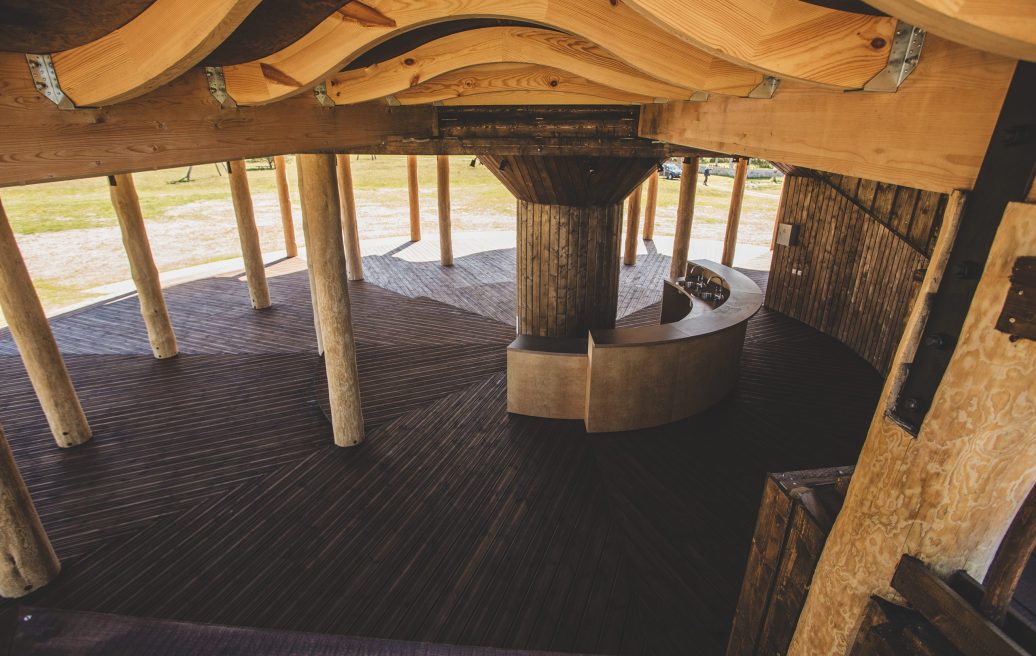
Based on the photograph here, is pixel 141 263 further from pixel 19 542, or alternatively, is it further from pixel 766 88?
pixel 766 88

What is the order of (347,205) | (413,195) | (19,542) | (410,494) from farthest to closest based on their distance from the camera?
1. (413,195)
2. (347,205)
3. (410,494)
4. (19,542)

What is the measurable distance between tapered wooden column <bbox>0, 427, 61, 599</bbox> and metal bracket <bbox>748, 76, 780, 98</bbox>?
5253 millimetres

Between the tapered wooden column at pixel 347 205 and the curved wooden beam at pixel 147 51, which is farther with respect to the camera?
the tapered wooden column at pixel 347 205

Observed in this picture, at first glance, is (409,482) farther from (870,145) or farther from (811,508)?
(870,145)

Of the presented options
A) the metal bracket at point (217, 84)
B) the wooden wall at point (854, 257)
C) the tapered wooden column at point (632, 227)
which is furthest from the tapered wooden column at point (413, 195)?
the metal bracket at point (217, 84)

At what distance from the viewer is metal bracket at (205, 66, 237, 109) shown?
2682 millimetres

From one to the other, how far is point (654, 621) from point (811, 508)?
2283mm

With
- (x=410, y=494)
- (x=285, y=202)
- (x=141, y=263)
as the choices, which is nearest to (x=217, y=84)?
(x=410, y=494)

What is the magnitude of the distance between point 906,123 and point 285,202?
12.6 m

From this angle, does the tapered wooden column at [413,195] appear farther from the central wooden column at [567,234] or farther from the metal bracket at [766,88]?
the metal bracket at [766,88]

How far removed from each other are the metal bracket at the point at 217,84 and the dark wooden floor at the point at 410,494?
11.3 ft

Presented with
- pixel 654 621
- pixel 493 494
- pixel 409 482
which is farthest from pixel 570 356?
pixel 654 621

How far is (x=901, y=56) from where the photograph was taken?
4.64 ft

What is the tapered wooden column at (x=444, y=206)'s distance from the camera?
10.7 m
